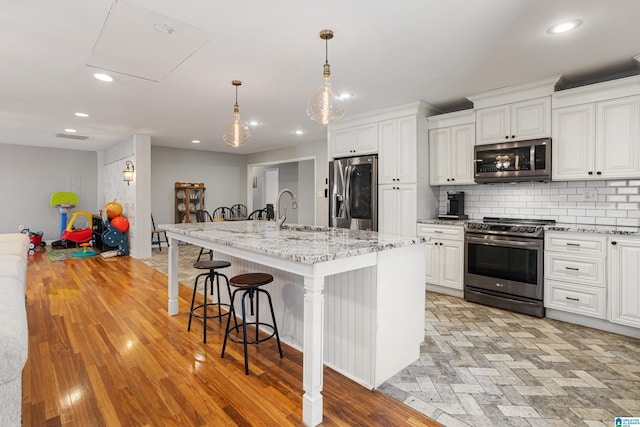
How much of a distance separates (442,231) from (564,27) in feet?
7.52

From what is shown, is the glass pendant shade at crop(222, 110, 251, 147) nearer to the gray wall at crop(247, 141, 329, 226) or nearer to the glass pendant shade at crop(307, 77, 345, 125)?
the glass pendant shade at crop(307, 77, 345, 125)

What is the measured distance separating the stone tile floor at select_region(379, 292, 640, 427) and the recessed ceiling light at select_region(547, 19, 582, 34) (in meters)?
2.42

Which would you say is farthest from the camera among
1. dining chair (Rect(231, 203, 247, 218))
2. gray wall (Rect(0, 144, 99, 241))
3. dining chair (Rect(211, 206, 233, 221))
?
dining chair (Rect(231, 203, 247, 218))

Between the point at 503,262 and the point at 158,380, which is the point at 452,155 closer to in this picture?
the point at 503,262

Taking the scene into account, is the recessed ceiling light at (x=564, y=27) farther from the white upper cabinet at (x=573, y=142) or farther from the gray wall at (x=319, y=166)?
the gray wall at (x=319, y=166)

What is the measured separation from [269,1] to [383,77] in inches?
62.6

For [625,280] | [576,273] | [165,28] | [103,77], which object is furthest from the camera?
[103,77]

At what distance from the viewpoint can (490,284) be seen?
3.62 meters

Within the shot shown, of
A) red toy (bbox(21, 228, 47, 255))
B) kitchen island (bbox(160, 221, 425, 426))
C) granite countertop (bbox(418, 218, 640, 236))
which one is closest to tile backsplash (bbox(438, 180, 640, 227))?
granite countertop (bbox(418, 218, 640, 236))

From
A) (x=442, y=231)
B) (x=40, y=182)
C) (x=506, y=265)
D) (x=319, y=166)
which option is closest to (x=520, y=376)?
(x=506, y=265)

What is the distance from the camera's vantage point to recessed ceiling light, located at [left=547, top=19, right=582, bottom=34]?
7.53ft

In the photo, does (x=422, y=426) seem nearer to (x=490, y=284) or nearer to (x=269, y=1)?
(x=490, y=284)

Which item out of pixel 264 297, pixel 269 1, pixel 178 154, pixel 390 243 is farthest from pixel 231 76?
pixel 178 154

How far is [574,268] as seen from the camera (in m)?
3.12
